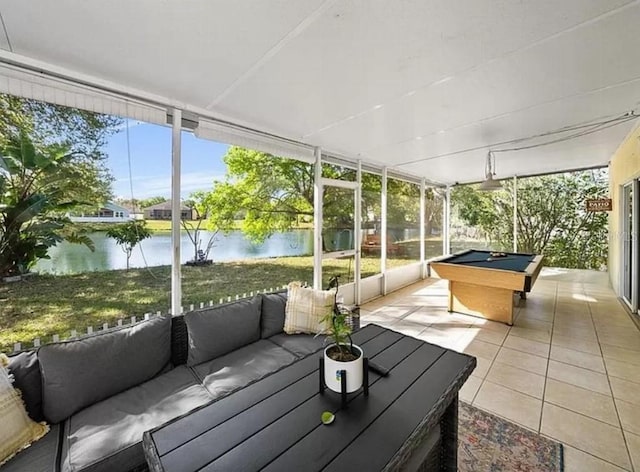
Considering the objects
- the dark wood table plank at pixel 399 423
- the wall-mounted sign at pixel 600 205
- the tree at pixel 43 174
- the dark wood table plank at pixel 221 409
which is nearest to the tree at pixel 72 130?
the tree at pixel 43 174

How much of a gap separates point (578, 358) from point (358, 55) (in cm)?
363

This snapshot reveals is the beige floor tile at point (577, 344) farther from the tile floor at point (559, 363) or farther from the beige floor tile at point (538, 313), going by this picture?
the beige floor tile at point (538, 313)

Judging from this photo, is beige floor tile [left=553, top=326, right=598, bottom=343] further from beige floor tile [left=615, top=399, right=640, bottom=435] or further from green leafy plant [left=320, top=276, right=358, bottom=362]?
green leafy plant [left=320, top=276, right=358, bottom=362]

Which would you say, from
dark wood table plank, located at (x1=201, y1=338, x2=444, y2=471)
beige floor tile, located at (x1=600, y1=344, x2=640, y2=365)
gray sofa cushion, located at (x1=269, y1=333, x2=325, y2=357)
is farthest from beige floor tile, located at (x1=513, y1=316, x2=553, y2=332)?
dark wood table plank, located at (x1=201, y1=338, x2=444, y2=471)

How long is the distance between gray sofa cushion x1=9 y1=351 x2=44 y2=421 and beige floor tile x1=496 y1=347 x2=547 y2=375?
3654 mm

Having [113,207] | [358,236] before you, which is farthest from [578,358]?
[113,207]

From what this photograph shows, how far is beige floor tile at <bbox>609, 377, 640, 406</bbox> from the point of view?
222cm

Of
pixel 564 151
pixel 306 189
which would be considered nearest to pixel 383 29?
pixel 306 189

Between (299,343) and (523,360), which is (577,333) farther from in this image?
(299,343)

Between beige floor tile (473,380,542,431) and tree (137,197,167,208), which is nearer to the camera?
beige floor tile (473,380,542,431)

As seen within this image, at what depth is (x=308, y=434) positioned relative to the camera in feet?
3.60

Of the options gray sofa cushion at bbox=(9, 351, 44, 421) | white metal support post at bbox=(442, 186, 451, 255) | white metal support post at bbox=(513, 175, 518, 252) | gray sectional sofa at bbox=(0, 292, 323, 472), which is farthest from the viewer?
white metal support post at bbox=(442, 186, 451, 255)

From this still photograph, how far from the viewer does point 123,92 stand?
7.47 feet

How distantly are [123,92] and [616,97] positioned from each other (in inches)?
171
